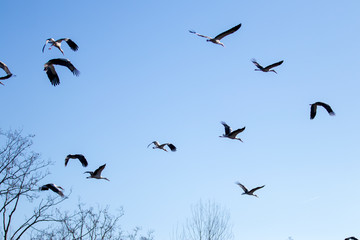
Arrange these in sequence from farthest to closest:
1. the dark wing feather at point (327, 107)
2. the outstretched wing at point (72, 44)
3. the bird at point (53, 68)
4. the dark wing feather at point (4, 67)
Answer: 1. the dark wing feather at point (327, 107)
2. the outstretched wing at point (72, 44)
3. the bird at point (53, 68)
4. the dark wing feather at point (4, 67)

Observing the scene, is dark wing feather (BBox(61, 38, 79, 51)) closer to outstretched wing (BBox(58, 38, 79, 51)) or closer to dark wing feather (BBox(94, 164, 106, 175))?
outstretched wing (BBox(58, 38, 79, 51))

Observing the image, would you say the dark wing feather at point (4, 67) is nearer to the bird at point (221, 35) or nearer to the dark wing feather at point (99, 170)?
the dark wing feather at point (99, 170)

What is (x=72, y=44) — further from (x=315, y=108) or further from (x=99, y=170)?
(x=315, y=108)

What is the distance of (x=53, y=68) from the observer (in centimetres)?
1364

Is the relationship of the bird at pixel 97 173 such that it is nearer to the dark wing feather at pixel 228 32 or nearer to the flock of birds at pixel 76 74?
the flock of birds at pixel 76 74

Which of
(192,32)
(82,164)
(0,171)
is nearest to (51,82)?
(82,164)

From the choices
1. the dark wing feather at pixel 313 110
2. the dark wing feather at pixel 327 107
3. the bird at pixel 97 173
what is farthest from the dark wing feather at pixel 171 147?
the dark wing feather at pixel 327 107

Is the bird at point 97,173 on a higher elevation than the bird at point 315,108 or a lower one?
lower

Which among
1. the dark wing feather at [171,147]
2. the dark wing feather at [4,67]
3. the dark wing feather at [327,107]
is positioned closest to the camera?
the dark wing feather at [4,67]

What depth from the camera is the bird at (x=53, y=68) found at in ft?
43.7

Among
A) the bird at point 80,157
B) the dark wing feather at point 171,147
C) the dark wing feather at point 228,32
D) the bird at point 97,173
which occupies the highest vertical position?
the dark wing feather at point 228,32

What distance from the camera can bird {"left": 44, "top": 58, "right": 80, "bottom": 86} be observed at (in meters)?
13.3

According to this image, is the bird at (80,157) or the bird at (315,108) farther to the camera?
the bird at (315,108)

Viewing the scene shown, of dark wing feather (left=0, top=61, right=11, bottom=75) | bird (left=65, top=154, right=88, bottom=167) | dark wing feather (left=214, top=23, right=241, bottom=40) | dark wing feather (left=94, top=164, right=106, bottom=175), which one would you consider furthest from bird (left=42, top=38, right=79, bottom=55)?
dark wing feather (left=214, top=23, right=241, bottom=40)
